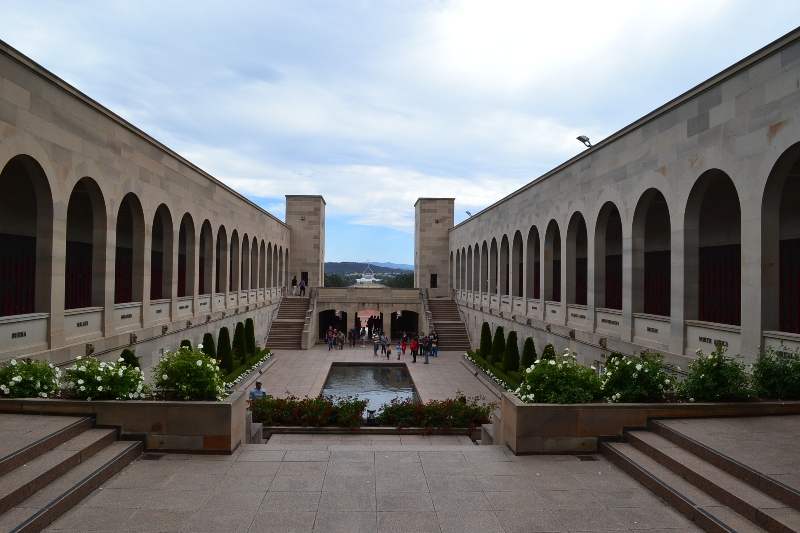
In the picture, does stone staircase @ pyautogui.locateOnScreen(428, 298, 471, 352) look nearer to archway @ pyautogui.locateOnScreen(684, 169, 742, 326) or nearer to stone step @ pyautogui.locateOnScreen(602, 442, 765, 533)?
archway @ pyautogui.locateOnScreen(684, 169, 742, 326)

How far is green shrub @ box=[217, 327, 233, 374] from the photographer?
2386 cm

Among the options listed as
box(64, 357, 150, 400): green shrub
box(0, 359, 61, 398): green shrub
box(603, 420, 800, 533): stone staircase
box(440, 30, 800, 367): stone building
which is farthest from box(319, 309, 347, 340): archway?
box(603, 420, 800, 533): stone staircase

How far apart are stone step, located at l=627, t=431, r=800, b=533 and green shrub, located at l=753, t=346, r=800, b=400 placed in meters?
2.70

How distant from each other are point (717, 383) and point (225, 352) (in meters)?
20.1

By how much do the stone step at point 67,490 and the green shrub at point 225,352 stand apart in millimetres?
15887

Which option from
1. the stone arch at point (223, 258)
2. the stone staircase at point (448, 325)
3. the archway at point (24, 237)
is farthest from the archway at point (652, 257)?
the stone arch at point (223, 258)

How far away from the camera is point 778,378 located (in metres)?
9.51

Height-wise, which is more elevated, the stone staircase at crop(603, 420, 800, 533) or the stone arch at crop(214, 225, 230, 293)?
the stone arch at crop(214, 225, 230, 293)

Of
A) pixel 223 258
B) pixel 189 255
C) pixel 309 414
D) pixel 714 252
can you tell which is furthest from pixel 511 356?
pixel 223 258

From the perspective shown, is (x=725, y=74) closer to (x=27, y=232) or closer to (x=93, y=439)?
(x=93, y=439)

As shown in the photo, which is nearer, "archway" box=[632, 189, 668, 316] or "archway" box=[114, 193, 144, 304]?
"archway" box=[632, 189, 668, 316]

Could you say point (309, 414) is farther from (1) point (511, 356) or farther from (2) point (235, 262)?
(2) point (235, 262)

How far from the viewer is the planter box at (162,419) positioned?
28.3 ft

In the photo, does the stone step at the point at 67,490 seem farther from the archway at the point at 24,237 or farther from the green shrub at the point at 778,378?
the green shrub at the point at 778,378
